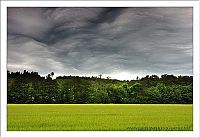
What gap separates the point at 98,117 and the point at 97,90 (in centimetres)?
283

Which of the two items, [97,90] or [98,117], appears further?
[97,90]

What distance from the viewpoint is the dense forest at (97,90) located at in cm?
817

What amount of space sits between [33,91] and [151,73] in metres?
2.84

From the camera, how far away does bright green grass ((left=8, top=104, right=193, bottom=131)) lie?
526cm

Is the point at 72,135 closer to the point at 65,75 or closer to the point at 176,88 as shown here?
the point at 65,75

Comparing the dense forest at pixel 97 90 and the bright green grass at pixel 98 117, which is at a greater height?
the dense forest at pixel 97 90

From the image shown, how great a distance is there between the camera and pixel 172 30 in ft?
23.2

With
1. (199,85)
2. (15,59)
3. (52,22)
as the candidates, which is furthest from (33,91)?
(199,85)

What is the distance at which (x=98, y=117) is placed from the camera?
273 inches

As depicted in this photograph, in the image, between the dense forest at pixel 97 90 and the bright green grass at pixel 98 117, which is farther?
the dense forest at pixel 97 90

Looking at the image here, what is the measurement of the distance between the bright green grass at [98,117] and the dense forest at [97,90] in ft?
0.69

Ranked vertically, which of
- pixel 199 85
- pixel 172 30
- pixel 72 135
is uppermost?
pixel 172 30

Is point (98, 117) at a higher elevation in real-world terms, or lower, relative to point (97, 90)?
lower

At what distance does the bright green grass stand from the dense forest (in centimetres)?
21
